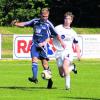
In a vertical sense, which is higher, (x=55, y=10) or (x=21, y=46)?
(x=55, y=10)

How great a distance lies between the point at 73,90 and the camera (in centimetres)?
1677

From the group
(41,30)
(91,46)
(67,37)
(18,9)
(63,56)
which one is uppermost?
(41,30)

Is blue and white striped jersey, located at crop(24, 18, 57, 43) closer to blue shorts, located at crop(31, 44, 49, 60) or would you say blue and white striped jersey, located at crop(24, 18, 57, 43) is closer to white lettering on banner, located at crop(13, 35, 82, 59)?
blue shorts, located at crop(31, 44, 49, 60)

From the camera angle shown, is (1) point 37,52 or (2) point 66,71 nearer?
(2) point 66,71

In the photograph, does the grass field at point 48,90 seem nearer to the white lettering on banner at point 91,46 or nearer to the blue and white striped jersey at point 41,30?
the blue and white striped jersey at point 41,30

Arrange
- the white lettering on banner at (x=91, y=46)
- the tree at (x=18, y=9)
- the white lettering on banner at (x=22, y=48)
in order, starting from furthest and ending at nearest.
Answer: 1. the tree at (x=18, y=9)
2. the white lettering on banner at (x=91, y=46)
3. the white lettering on banner at (x=22, y=48)

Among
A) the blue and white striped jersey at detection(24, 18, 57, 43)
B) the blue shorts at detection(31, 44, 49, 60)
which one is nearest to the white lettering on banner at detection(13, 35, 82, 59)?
the blue shorts at detection(31, 44, 49, 60)

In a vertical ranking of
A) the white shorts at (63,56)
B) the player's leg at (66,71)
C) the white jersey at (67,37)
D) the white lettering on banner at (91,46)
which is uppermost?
the white jersey at (67,37)

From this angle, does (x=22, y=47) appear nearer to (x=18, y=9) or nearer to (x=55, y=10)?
(x=18, y=9)

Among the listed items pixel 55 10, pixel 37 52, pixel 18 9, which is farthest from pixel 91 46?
pixel 55 10

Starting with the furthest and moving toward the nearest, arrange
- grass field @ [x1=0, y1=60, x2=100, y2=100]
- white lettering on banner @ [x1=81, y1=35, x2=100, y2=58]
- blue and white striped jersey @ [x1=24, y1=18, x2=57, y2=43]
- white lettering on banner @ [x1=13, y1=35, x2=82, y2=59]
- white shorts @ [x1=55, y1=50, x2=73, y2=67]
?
white lettering on banner @ [x1=81, y1=35, x2=100, y2=58] → white lettering on banner @ [x1=13, y1=35, x2=82, y2=59] → blue and white striped jersey @ [x1=24, y1=18, x2=57, y2=43] → white shorts @ [x1=55, y1=50, x2=73, y2=67] → grass field @ [x1=0, y1=60, x2=100, y2=100]

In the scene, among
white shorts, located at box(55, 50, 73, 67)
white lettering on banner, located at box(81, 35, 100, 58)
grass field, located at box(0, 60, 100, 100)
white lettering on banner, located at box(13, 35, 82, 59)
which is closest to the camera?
grass field, located at box(0, 60, 100, 100)

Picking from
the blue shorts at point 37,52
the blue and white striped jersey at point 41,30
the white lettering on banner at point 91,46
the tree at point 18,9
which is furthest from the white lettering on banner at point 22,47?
the tree at point 18,9

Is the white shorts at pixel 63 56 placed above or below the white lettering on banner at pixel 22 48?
above
